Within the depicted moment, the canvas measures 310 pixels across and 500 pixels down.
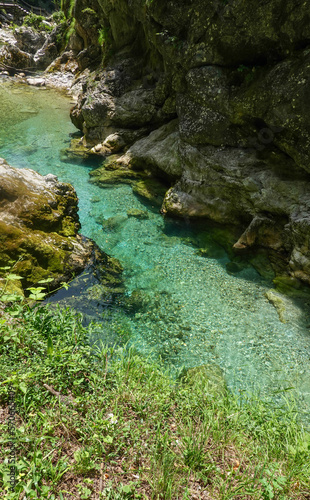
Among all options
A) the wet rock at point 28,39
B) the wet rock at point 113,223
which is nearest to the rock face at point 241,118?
the wet rock at point 113,223

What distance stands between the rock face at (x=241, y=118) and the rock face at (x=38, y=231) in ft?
12.9

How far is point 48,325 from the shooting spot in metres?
4.02

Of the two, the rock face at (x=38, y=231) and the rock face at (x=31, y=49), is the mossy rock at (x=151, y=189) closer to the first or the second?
the rock face at (x=38, y=231)

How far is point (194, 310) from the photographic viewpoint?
6.63 metres

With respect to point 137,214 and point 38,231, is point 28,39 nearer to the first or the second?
point 137,214

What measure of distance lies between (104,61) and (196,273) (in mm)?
15828

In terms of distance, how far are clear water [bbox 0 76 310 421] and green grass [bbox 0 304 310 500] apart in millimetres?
1466

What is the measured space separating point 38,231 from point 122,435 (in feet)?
17.7

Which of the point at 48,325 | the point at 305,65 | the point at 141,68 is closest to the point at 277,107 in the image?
the point at 305,65

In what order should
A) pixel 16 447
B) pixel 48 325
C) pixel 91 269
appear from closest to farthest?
pixel 16 447, pixel 48 325, pixel 91 269

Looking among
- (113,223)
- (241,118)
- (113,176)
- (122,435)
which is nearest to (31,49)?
(113,176)

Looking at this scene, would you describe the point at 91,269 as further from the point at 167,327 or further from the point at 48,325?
the point at 48,325

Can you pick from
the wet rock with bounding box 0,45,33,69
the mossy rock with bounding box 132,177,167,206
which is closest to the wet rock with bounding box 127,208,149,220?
the mossy rock with bounding box 132,177,167,206

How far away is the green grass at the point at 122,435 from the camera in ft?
8.54
